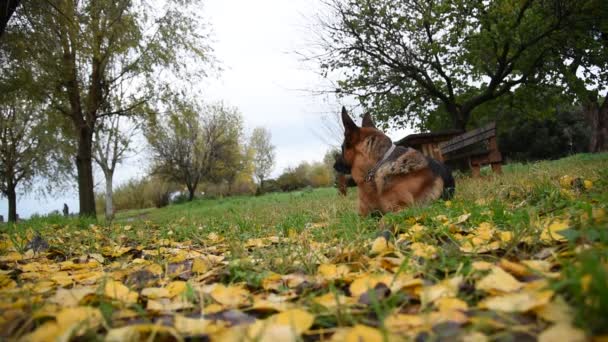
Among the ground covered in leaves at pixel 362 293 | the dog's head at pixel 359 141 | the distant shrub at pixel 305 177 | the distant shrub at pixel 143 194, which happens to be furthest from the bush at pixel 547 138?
the distant shrub at pixel 143 194

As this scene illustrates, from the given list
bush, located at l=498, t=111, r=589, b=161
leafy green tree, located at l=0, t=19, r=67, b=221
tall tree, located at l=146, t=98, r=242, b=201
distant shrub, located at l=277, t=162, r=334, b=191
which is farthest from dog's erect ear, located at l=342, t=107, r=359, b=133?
distant shrub, located at l=277, t=162, r=334, b=191

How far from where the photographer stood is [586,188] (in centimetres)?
274

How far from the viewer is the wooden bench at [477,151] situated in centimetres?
645

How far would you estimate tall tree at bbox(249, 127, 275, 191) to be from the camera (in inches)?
1638

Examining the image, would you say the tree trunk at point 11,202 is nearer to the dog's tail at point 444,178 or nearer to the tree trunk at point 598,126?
the dog's tail at point 444,178

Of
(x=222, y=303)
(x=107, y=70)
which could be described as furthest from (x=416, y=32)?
(x=222, y=303)

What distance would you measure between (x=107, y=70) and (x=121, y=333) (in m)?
11.8

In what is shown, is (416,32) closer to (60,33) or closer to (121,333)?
(60,33)

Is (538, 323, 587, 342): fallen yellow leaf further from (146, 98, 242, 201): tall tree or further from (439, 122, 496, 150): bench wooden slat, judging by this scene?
(146, 98, 242, 201): tall tree

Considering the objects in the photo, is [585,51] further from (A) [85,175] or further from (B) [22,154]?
(B) [22,154]

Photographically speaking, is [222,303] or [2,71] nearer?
[222,303]

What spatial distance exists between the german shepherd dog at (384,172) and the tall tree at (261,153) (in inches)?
1488

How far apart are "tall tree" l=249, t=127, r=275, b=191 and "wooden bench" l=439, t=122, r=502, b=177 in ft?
111

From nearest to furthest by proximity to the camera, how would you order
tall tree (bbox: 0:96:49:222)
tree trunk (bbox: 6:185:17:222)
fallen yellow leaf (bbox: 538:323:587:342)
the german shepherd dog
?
1. fallen yellow leaf (bbox: 538:323:587:342)
2. the german shepherd dog
3. tall tree (bbox: 0:96:49:222)
4. tree trunk (bbox: 6:185:17:222)
